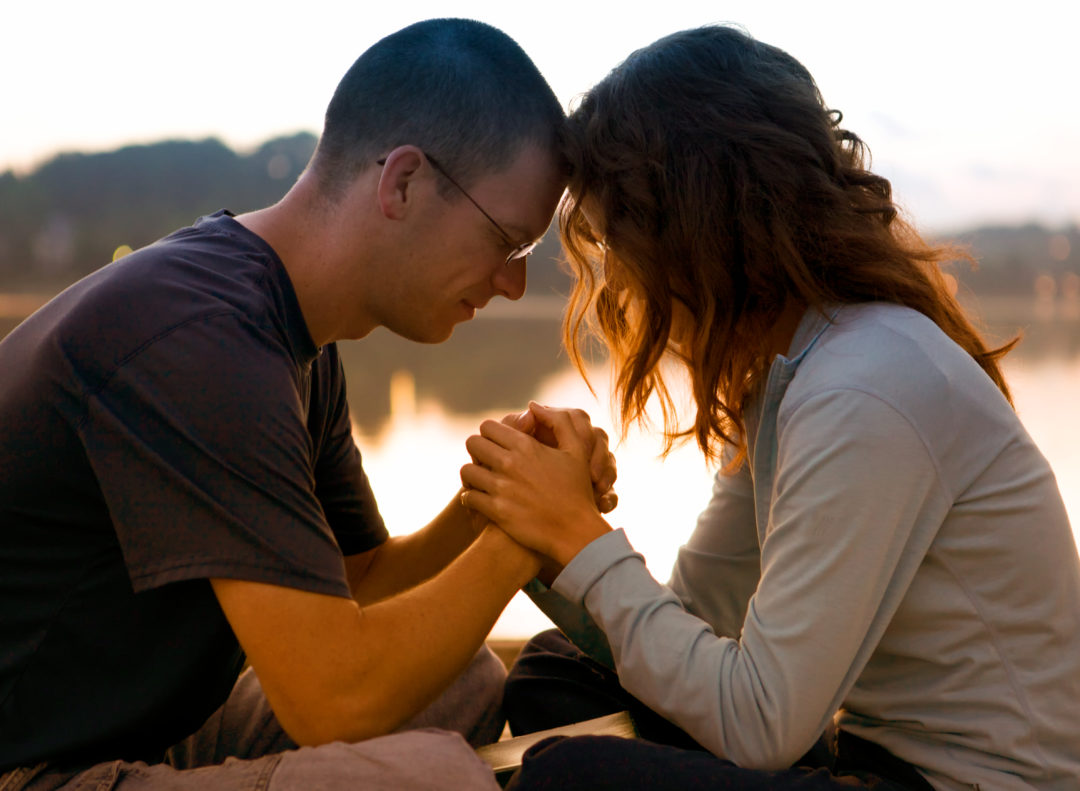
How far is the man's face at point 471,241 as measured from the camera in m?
1.16

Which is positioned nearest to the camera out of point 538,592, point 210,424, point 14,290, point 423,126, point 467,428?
point 210,424

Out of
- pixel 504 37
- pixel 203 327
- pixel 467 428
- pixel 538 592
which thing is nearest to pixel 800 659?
pixel 538 592

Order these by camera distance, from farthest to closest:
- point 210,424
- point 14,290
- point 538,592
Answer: point 14,290, point 538,592, point 210,424

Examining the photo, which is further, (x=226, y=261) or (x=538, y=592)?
(x=538, y=592)

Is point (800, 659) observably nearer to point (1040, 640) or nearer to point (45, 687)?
point (1040, 640)

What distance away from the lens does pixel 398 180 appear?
1.12 meters

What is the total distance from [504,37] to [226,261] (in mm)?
497

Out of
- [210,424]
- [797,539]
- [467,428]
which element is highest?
[210,424]

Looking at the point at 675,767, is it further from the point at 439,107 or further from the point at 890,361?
the point at 439,107

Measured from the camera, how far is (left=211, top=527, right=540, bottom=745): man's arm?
2.71 feet

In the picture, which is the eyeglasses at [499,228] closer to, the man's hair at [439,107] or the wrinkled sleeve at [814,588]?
the man's hair at [439,107]

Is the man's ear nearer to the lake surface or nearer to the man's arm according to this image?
the man's arm

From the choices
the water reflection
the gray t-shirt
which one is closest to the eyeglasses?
the gray t-shirt

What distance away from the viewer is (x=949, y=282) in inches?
45.7
